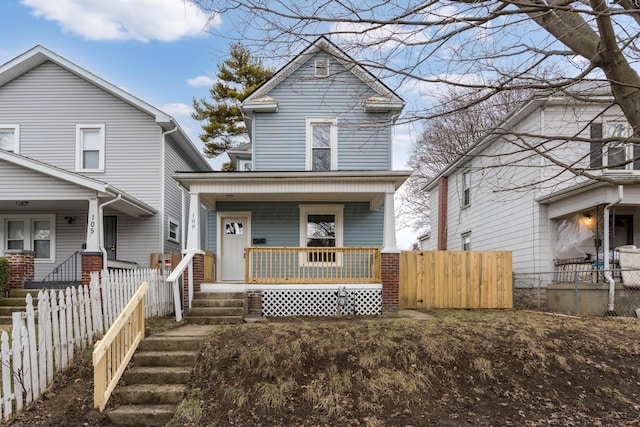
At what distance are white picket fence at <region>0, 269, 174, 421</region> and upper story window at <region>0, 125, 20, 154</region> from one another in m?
8.91

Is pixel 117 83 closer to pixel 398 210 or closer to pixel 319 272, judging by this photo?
pixel 319 272

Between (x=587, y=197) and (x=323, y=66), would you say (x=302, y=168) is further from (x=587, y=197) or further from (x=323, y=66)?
(x=587, y=197)

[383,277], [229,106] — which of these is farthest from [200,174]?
[229,106]

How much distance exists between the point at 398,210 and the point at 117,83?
24662 millimetres

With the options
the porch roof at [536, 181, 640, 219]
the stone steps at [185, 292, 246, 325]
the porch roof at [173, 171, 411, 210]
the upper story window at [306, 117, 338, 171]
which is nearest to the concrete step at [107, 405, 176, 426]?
the stone steps at [185, 292, 246, 325]

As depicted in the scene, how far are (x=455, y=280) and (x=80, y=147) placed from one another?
42.1 ft

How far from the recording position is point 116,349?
585cm

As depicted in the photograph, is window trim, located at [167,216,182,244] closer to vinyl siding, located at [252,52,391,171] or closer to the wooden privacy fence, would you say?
vinyl siding, located at [252,52,391,171]

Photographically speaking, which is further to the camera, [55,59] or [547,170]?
[55,59]

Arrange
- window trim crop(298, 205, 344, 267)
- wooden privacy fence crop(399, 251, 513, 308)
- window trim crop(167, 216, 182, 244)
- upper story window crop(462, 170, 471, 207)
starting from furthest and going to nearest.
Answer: upper story window crop(462, 170, 471, 207) < window trim crop(167, 216, 182, 244) < window trim crop(298, 205, 344, 267) < wooden privacy fence crop(399, 251, 513, 308)

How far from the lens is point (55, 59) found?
13945mm

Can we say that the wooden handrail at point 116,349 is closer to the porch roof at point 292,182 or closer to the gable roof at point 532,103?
the porch roof at point 292,182

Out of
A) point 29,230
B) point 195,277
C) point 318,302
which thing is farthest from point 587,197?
point 29,230

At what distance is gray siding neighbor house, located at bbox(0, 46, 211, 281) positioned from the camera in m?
13.7
